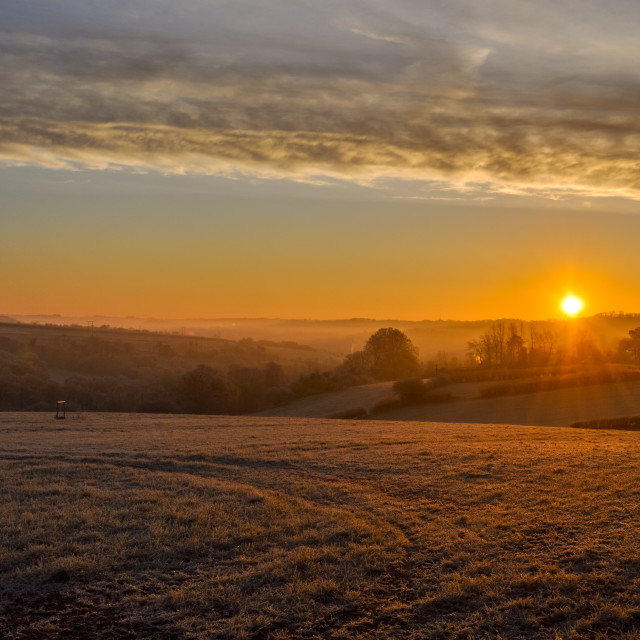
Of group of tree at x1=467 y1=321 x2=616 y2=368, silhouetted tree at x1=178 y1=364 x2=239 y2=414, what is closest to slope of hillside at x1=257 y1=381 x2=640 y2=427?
silhouetted tree at x1=178 y1=364 x2=239 y2=414

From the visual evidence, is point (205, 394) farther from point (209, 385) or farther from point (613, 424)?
point (613, 424)

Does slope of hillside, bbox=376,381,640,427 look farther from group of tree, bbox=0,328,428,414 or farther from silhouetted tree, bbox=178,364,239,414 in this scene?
silhouetted tree, bbox=178,364,239,414

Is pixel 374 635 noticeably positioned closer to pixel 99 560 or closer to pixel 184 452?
pixel 99 560

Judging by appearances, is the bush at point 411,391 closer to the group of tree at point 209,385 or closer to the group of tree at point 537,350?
the group of tree at point 209,385

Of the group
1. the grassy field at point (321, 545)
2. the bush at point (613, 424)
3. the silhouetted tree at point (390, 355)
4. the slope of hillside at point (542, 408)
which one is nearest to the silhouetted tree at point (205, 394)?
the slope of hillside at point (542, 408)

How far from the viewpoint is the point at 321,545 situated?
13141mm

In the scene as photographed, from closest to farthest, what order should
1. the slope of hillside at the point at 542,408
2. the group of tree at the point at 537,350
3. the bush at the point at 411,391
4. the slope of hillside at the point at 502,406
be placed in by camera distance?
the slope of hillside at the point at 542,408 < the slope of hillside at the point at 502,406 < the bush at the point at 411,391 < the group of tree at the point at 537,350

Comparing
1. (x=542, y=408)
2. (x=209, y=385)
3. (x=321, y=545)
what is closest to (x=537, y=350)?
(x=542, y=408)

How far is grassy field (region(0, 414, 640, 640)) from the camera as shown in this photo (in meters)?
9.66

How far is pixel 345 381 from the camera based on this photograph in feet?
302

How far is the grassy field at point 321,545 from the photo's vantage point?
9.66m

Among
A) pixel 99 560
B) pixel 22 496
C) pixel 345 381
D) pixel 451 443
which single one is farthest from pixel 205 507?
pixel 345 381

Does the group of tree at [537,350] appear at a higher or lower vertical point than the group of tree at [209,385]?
higher

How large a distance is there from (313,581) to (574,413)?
52246 millimetres
